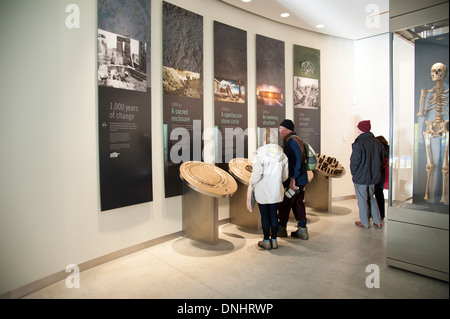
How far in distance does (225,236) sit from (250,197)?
3.31ft

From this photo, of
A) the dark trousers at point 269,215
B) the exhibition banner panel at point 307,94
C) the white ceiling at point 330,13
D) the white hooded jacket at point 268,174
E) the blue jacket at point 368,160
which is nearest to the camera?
the white hooded jacket at point 268,174

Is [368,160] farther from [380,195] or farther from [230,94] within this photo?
[230,94]

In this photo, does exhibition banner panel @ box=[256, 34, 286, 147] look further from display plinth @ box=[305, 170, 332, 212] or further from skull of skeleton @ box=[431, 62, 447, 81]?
skull of skeleton @ box=[431, 62, 447, 81]

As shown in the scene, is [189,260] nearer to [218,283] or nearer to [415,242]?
[218,283]

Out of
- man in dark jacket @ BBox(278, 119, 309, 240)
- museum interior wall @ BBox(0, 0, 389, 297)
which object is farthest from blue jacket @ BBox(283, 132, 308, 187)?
museum interior wall @ BBox(0, 0, 389, 297)

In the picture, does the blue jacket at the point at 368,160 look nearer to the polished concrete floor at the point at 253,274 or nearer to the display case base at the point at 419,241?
the polished concrete floor at the point at 253,274

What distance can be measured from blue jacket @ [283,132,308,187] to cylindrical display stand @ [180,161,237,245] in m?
0.81

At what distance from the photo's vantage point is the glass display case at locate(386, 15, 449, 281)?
3.04 m

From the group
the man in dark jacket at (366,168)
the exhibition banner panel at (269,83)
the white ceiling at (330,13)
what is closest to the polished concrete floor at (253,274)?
the man in dark jacket at (366,168)

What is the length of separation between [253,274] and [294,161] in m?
1.61

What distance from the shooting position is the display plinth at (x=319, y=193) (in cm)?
602

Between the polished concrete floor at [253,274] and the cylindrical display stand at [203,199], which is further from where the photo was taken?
the cylindrical display stand at [203,199]

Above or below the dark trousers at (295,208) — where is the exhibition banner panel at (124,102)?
above
